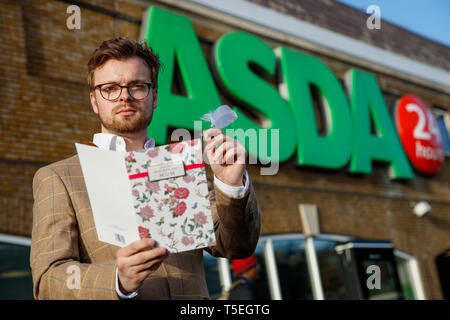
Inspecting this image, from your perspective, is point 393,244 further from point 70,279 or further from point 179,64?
point 70,279

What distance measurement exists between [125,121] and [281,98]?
7242 mm

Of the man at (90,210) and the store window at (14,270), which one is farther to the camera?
the store window at (14,270)

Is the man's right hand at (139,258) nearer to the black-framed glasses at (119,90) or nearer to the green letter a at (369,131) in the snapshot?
the black-framed glasses at (119,90)

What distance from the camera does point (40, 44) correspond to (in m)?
6.43

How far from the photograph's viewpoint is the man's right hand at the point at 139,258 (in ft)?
4.47

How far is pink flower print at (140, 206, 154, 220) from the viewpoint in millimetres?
1471

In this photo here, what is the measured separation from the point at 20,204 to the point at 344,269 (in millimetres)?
6306

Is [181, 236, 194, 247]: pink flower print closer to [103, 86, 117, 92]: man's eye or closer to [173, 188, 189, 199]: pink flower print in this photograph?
[173, 188, 189, 199]: pink flower print

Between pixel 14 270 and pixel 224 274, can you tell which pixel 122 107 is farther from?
pixel 224 274

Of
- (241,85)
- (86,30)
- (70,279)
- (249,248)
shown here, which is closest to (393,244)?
(241,85)

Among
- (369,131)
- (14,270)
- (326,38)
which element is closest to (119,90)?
(14,270)

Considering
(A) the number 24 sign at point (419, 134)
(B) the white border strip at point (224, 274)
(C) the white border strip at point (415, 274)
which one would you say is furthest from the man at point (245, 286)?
(A) the number 24 sign at point (419, 134)

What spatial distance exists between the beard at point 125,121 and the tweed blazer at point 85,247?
228 mm

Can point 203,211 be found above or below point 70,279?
above
